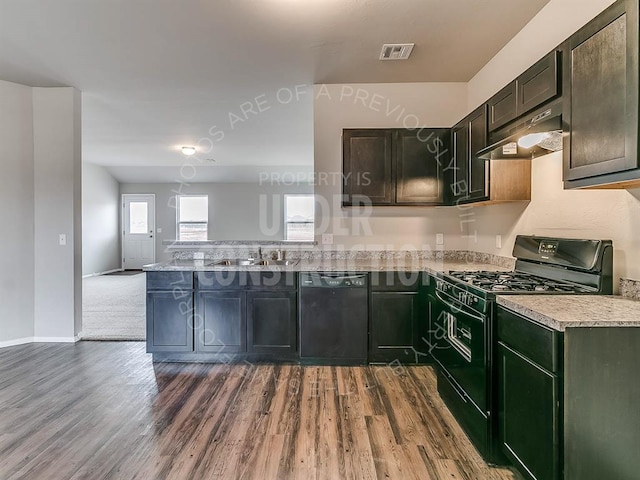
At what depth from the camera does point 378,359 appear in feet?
9.58

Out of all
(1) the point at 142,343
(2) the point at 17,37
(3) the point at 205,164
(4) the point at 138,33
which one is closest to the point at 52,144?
(2) the point at 17,37

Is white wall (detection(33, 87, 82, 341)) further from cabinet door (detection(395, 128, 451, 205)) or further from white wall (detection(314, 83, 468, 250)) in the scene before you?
cabinet door (detection(395, 128, 451, 205))

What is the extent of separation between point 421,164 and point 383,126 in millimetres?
636

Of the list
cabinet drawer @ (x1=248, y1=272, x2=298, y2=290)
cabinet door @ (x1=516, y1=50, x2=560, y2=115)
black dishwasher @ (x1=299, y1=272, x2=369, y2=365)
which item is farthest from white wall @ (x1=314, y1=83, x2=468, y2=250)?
cabinet door @ (x1=516, y1=50, x2=560, y2=115)

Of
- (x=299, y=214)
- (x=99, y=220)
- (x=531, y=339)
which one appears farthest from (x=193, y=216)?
(x=531, y=339)

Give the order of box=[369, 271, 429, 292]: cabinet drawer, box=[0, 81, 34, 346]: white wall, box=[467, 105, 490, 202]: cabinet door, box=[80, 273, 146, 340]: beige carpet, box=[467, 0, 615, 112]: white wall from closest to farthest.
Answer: box=[467, 0, 615, 112]: white wall, box=[467, 105, 490, 202]: cabinet door, box=[369, 271, 429, 292]: cabinet drawer, box=[0, 81, 34, 346]: white wall, box=[80, 273, 146, 340]: beige carpet

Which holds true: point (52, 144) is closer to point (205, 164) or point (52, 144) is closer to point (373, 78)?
point (373, 78)

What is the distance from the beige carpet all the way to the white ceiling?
2.71 m

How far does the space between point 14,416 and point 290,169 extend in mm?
6881

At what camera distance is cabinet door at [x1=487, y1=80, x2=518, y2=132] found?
6.64ft

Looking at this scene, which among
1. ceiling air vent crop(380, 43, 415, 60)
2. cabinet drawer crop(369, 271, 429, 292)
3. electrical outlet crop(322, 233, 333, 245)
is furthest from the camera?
electrical outlet crop(322, 233, 333, 245)

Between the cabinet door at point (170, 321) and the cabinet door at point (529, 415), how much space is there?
248cm

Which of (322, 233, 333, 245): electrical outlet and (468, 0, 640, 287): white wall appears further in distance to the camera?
(322, 233, 333, 245): electrical outlet

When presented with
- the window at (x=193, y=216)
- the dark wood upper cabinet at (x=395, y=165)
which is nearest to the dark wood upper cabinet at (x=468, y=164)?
the dark wood upper cabinet at (x=395, y=165)
